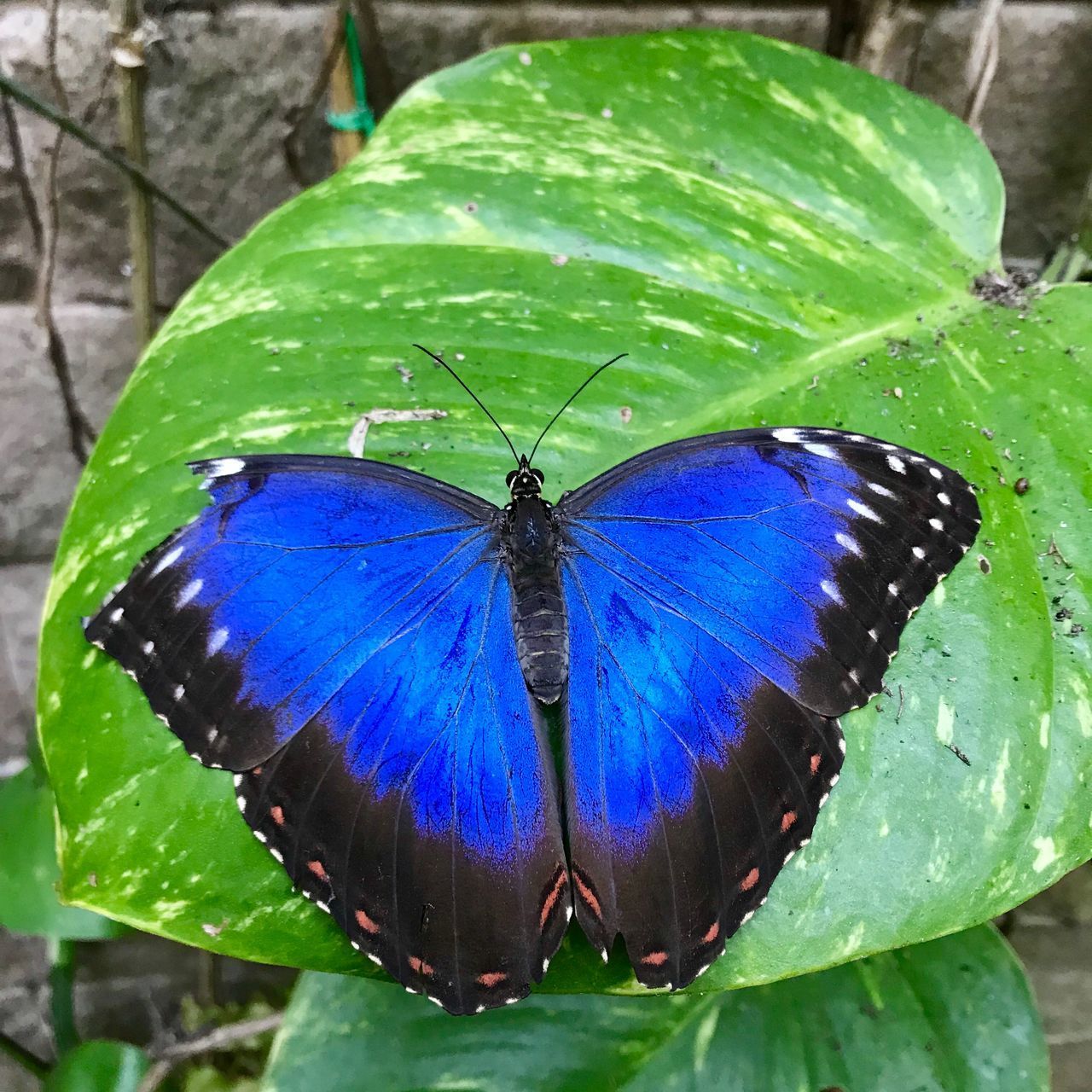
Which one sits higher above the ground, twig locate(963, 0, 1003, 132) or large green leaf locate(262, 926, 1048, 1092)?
twig locate(963, 0, 1003, 132)

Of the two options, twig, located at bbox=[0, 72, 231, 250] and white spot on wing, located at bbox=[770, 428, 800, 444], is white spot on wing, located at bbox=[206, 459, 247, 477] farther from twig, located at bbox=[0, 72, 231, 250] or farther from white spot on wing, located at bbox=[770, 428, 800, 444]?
twig, located at bbox=[0, 72, 231, 250]

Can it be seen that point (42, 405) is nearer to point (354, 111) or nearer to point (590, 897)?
point (354, 111)

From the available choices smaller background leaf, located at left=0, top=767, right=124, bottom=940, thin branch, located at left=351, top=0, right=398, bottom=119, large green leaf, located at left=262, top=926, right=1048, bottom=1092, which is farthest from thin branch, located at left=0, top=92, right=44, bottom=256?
large green leaf, located at left=262, top=926, right=1048, bottom=1092

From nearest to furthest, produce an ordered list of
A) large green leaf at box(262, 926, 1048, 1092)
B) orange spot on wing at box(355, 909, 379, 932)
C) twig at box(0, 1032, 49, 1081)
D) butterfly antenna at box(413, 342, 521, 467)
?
orange spot on wing at box(355, 909, 379, 932)
butterfly antenna at box(413, 342, 521, 467)
large green leaf at box(262, 926, 1048, 1092)
twig at box(0, 1032, 49, 1081)

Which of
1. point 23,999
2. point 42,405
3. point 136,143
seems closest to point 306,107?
point 136,143

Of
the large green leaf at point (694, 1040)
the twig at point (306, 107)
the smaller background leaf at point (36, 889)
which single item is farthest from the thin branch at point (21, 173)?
the large green leaf at point (694, 1040)

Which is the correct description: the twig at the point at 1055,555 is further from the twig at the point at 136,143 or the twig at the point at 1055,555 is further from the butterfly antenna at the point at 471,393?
the twig at the point at 136,143

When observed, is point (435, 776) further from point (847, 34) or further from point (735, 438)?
point (847, 34)
